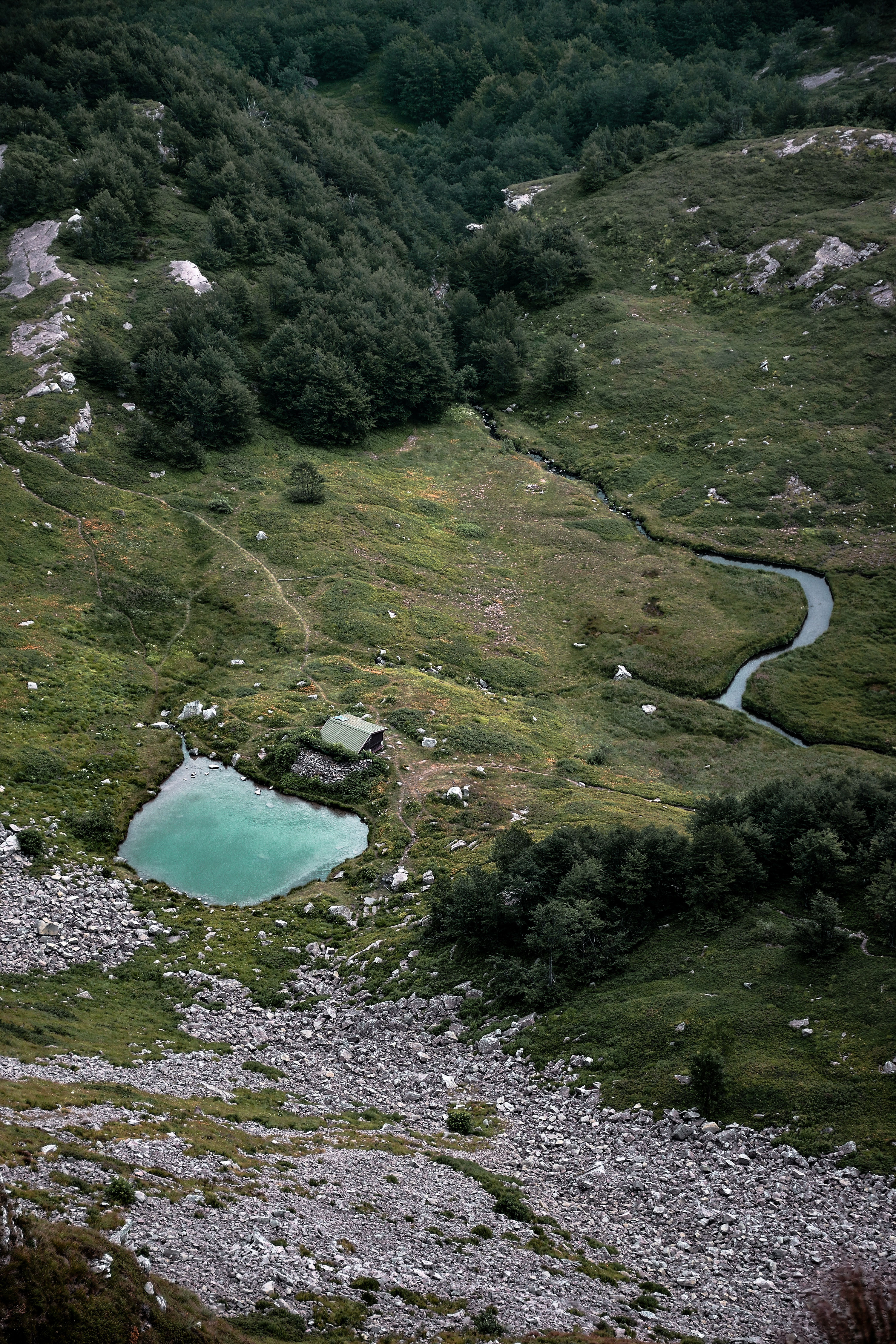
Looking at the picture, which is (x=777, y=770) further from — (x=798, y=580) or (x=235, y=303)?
(x=235, y=303)

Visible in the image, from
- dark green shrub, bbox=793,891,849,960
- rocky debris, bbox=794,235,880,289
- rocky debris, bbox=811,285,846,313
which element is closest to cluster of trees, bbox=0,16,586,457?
rocky debris, bbox=794,235,880,289

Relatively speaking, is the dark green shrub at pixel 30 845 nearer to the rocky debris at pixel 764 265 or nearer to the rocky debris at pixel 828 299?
the rocky debris at pixel 828 299

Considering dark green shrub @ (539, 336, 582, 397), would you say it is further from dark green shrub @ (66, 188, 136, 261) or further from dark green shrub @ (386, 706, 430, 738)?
dark green shrub @ (386, 706, 430, 738)

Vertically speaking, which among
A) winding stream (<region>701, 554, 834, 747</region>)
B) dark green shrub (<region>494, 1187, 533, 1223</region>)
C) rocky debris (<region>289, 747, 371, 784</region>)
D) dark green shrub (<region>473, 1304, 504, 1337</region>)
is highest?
dark green shrub (<region>473, 1304, 504, 1337</region>)

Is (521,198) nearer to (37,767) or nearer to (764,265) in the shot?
(764,265)

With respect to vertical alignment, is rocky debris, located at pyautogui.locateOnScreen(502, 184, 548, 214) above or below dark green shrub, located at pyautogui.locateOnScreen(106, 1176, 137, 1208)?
below

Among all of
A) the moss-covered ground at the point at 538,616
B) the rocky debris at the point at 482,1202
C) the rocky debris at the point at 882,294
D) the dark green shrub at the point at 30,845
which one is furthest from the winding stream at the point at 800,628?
the dark green shrub at the point at 30,845

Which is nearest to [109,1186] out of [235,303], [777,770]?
[777,770]

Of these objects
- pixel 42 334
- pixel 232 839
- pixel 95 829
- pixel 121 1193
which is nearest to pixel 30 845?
pixel 95 829
